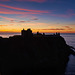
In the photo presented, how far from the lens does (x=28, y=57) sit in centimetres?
4788

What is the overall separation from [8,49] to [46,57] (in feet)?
68.7

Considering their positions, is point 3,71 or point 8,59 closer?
point 3,71

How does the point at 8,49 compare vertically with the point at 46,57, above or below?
above

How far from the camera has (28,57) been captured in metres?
47.9

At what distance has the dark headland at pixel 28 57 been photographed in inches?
1578

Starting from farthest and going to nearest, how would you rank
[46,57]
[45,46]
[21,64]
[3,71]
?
[45,46] < [46,57] < [21,64] < [3,71]

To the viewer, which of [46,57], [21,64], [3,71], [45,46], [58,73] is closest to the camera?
[3,71]

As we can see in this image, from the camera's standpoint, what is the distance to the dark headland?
40075mm

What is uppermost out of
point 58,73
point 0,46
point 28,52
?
point 0,46

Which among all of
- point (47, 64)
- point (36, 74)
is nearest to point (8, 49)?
point (36, 74)

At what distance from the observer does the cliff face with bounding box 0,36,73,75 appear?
132ft

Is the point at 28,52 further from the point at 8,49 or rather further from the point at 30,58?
the point at 8,49

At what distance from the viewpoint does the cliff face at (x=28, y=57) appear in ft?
132

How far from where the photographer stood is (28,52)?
5006 centimetres
